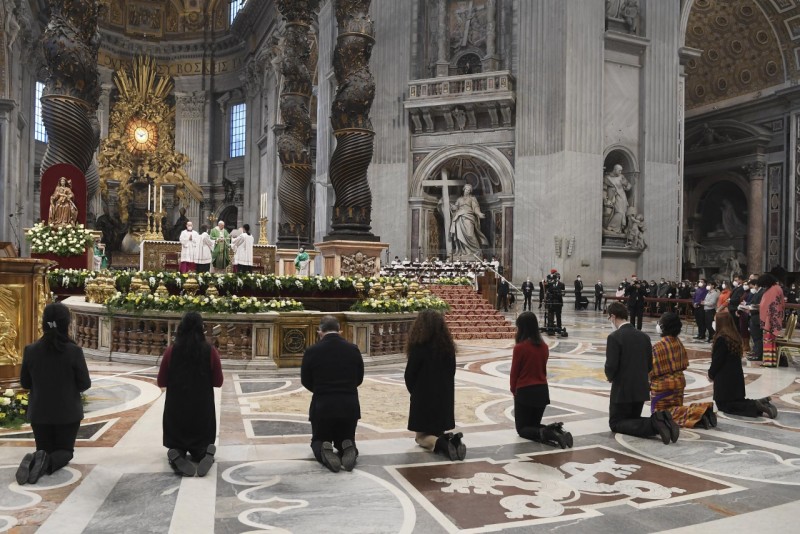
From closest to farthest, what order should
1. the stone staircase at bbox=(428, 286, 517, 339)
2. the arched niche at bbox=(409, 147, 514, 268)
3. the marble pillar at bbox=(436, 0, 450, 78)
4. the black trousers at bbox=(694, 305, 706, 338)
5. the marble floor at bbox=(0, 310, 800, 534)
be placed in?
the marble floor at bbox=(0, 310, 800, 534) < the stone staircase at bbox=(428, 286, 517, 339) < the black trousers at bbox=(694, 305, 706, 338) < the arched niche at bbox=(409, 147, 514, 268) < the marble pillar at bbox=(436, 0, 450, 78)

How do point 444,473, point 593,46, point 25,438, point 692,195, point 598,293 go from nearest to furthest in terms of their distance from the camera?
point 444,473 < point 25,438 < point 598,293 < point 593,46 < point 692,195

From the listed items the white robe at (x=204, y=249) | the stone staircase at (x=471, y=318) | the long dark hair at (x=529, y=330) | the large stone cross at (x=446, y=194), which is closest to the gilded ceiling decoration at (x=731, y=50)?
the large stone cross at (x=446, y=194)

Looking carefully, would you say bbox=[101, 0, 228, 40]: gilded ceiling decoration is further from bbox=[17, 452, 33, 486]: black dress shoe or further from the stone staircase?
bbox=[17, 452, 33, 486]: black dress shoe

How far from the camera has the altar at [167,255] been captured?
16875 mm

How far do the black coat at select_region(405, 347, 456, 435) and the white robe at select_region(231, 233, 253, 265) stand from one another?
32.4 feet

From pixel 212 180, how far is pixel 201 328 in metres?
41.5

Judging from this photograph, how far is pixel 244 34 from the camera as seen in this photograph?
137 ft

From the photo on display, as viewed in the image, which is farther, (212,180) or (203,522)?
(212,180)

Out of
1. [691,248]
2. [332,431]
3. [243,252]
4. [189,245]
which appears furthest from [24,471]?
[691,248]

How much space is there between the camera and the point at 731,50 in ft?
105

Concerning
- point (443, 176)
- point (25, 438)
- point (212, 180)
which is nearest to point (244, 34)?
point (212, 180)

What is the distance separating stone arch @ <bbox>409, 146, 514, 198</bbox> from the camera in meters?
26.2

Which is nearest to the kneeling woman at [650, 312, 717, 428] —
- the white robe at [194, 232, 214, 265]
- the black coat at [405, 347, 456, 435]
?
the black coat at [405, 347, 456, 435]

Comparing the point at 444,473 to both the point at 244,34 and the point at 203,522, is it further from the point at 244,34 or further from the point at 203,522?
the point at 244,34
